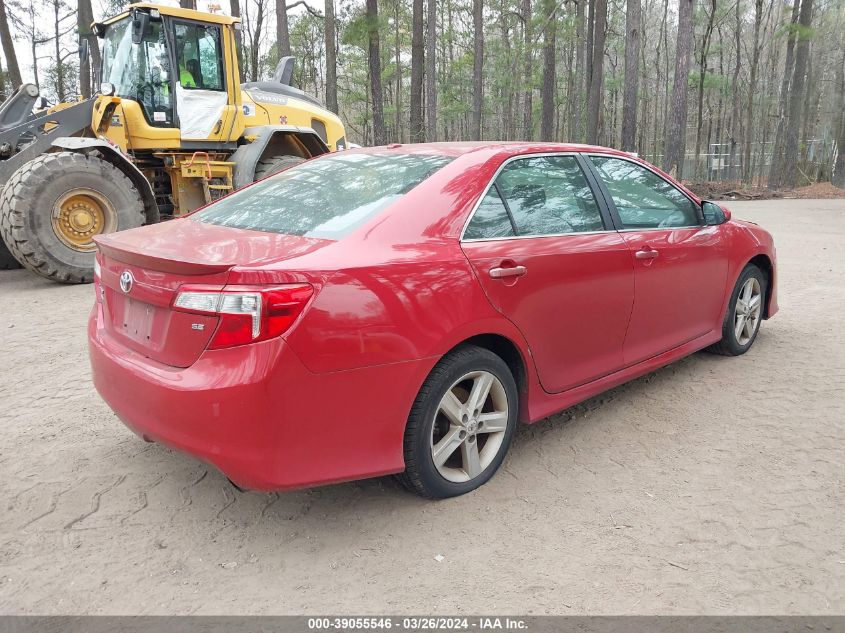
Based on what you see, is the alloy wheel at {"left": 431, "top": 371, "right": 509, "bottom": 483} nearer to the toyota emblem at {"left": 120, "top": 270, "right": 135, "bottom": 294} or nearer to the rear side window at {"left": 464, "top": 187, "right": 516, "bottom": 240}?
the rear side window at {"left": 464, "top": 187, "right": 516, "bottom": 240}

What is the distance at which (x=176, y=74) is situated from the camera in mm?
9008

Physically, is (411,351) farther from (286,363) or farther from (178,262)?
(178,262)

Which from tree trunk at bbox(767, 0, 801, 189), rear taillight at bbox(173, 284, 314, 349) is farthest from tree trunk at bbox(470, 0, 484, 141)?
rear taillight at bbox(173, 284, 314, 349)

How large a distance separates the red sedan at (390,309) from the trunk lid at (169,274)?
1cm

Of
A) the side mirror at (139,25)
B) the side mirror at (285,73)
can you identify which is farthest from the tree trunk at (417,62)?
the side mirror at (139,25)

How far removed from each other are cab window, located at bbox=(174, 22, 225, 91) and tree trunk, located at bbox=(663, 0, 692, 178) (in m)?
13.8

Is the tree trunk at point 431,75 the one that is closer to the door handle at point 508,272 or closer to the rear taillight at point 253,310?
the door handle at point 508,272

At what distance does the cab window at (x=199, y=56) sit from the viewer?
9.00m

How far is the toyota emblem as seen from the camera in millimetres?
2826

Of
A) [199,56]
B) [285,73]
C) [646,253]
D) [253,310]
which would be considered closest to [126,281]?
[253,310]

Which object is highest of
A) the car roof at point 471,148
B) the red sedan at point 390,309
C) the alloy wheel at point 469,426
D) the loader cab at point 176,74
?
the loader cab at point 176,74

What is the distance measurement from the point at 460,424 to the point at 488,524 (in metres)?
0.45

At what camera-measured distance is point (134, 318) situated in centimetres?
285
